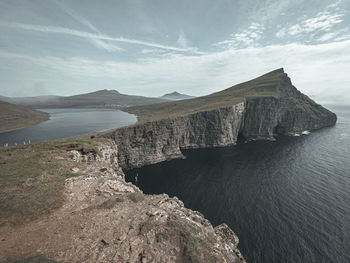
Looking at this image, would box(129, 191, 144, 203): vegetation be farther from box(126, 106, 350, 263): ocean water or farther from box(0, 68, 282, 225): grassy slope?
box(126, 106, 350, 263): ocean water

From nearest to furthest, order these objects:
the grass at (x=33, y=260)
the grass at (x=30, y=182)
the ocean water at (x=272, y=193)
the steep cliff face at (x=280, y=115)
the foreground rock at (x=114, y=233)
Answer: the grass at (x=33, y=260) < the foreground rock at (x=114, y=233) < the grass at (x=30, y=182) < the ocean water at (x=272, y=193) < the steep cliff face at (x=280, y=115)

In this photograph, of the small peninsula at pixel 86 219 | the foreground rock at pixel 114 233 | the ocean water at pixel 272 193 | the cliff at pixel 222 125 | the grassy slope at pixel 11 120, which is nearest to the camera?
the foreground rock at pixel 114 233

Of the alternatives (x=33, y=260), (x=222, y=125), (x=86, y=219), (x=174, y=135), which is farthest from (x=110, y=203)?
(x=222, y=125)

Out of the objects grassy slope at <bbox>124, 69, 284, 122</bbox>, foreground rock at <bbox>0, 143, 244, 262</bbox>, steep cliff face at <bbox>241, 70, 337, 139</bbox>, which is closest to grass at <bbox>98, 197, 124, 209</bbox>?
foreground rock at <bbox>0, 143, 244, 262</bbox>

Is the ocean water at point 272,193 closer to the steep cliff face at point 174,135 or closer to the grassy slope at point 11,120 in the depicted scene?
the steep cliff face at point 174,135

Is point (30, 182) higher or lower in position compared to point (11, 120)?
higher

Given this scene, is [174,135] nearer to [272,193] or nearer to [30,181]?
[272,193]

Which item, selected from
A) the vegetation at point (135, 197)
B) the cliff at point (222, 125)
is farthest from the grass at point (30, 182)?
the cliff at point (222, 125)
